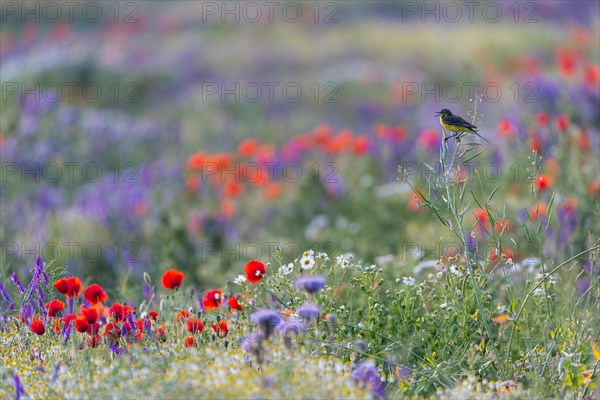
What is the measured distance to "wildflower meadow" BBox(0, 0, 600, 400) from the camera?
349 cm

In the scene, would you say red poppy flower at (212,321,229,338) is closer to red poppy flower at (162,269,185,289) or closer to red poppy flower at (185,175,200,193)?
red poppy flower at (162,269,185,289)

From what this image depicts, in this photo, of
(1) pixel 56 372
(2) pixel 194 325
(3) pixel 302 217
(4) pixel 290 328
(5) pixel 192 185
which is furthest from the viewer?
(5) pixel 192 185

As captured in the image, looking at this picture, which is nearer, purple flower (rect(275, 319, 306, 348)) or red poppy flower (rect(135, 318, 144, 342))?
purple flower (rect(275, 319, 306, 348))

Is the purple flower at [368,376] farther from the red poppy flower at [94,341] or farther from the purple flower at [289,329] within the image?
the red poppy flower at [94,341]

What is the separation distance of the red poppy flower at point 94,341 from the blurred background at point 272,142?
997 mm

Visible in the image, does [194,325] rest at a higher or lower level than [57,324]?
higher

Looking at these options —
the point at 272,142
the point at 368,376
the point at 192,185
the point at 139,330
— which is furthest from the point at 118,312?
the point at 272,142

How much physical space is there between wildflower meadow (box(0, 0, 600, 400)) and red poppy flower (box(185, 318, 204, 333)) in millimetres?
10

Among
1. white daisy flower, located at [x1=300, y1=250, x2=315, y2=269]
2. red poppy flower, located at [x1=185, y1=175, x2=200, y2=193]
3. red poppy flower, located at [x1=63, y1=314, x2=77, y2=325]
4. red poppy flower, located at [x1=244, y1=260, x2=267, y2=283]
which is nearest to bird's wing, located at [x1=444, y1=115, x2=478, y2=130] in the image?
white daisy flower, located at [x1=300, y1=250, x2=315, y2=269]

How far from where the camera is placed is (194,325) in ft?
11.7

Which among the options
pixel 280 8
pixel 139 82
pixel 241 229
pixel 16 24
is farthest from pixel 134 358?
pixel 280 8

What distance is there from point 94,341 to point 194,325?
1.30 ft

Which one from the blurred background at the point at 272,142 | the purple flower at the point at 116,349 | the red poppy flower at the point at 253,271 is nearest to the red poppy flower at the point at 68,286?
the purple flower at the point at 116,349

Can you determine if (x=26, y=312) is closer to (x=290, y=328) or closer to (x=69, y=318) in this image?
(x=69, y=318)
